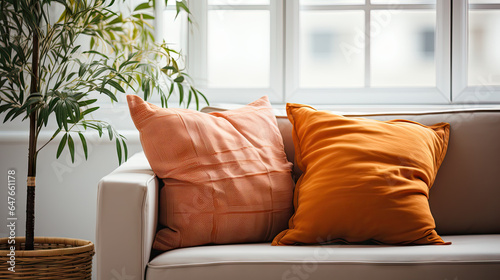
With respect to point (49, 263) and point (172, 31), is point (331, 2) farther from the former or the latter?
point (49, 263)

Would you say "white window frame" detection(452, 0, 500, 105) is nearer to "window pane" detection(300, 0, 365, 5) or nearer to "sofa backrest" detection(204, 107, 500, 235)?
"window pane" detection(300, 0, 365, 5)

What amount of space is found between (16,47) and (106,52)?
0.65 metres

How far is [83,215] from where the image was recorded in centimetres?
238

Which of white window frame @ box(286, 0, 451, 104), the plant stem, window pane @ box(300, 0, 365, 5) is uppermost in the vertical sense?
window pane @ box(300, 0, 365, 5)

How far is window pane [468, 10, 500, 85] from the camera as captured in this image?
8.34 ft


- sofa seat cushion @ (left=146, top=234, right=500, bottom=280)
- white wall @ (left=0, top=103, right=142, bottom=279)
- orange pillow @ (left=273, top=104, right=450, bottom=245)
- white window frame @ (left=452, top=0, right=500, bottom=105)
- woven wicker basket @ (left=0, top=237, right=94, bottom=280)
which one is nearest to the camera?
sofa seat cushion @ (left=146, top=234, right=500, bottom=280)

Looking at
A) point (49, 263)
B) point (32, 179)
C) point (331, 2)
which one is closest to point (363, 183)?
point (49, 263)

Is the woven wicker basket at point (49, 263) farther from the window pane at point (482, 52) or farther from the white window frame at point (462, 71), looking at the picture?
the window pane at point (482, 52)

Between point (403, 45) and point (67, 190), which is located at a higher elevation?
point (403, 45)

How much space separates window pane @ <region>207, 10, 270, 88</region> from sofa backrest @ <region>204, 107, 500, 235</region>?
92 centimetres

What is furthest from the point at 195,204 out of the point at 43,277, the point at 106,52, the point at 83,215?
the point at 106,52

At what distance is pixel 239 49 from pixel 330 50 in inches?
17.5

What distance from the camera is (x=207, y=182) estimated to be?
152 centimetres

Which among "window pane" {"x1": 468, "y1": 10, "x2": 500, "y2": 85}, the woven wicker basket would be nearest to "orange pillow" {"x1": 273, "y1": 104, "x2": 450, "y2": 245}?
the woven wicker basket
